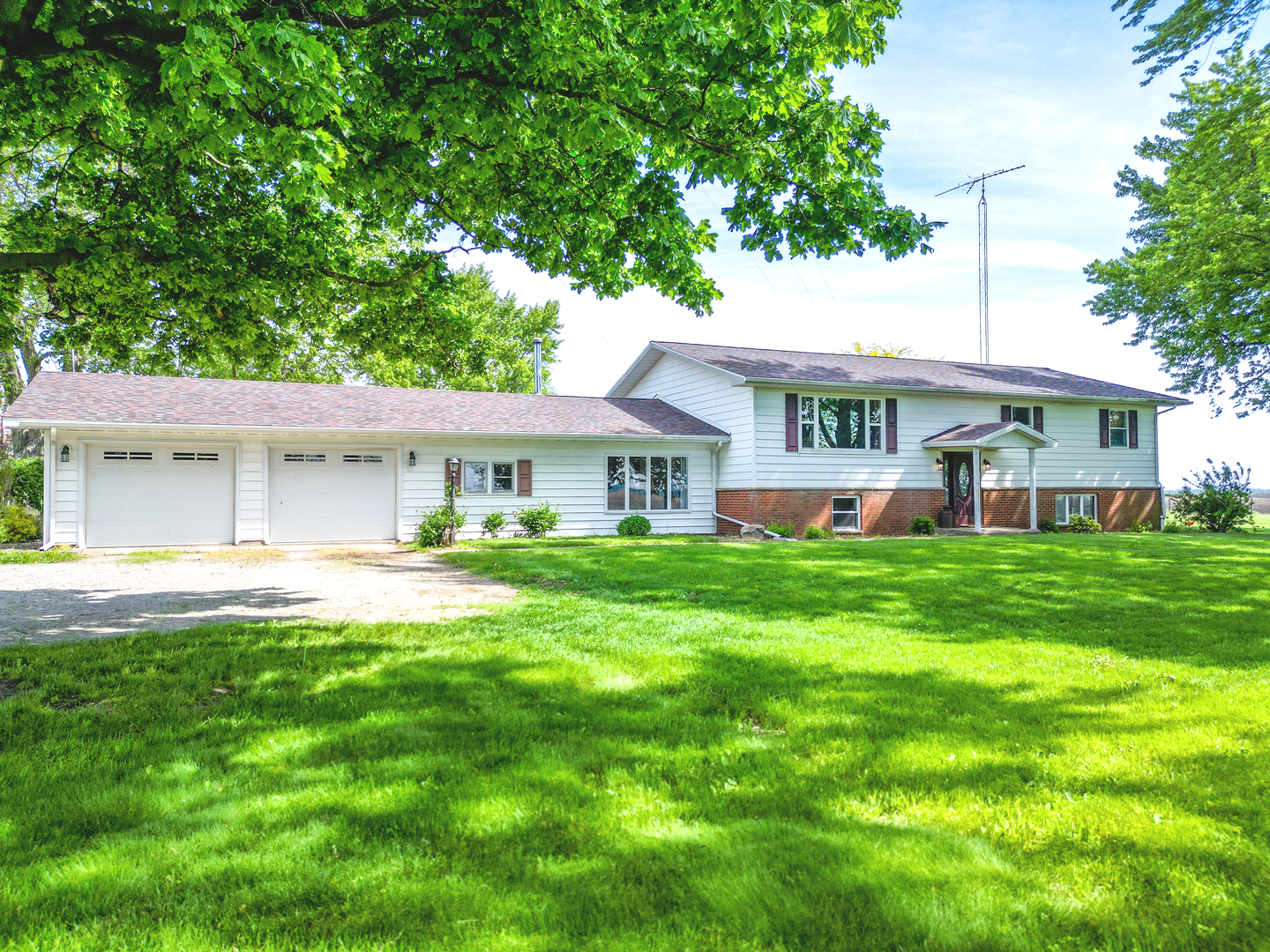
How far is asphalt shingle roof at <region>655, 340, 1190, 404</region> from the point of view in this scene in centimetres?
1998

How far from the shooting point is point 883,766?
335 centimetres

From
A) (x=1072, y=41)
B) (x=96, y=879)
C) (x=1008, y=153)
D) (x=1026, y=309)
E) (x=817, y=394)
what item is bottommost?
(x=96, y=879)

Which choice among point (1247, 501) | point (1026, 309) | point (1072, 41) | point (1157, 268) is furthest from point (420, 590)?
point (1026, 309)

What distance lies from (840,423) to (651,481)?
5.50 m

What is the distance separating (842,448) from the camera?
19938 millimetres

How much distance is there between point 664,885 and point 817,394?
18.4 meters

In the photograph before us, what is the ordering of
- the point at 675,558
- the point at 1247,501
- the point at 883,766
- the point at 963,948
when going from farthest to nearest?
1. the point at 1247,501
2. the point at 675,558
3. the point at 883,766
4. the point at 963,948

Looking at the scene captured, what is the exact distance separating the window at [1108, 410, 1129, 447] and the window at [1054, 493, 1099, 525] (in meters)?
2.06

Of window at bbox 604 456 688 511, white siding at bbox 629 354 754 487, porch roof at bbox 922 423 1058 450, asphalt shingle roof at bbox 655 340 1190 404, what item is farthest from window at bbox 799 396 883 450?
window at bbox 604 456 688 511

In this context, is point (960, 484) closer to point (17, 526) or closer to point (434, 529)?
point (434, 529)

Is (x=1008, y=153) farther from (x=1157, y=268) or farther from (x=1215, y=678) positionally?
(x=1215, y=678)

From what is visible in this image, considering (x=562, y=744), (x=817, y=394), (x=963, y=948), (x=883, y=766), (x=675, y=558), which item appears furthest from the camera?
(x=817, y=394)

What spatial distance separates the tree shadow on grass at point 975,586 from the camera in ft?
21.5

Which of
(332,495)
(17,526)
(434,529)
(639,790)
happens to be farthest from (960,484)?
(17,526)
